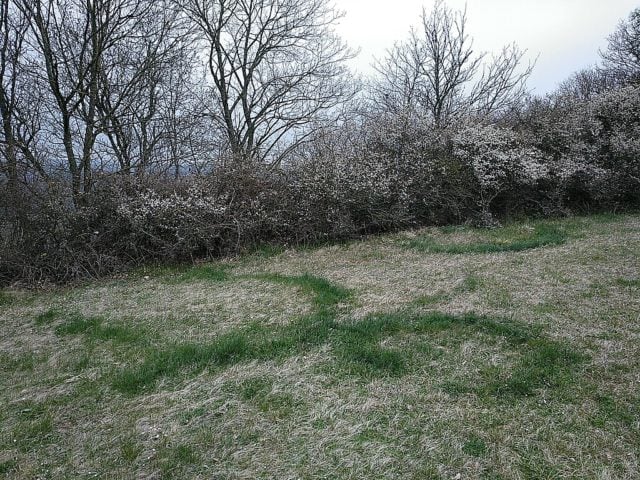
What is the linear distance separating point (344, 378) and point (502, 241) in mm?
5621

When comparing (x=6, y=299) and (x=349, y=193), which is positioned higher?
(x=349, y=193)

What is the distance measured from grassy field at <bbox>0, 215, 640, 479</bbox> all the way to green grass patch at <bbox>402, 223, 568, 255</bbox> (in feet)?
3.27

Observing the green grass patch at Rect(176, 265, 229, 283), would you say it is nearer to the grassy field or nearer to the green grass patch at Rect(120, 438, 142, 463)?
the grassy field

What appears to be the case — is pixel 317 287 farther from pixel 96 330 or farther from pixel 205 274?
pixel 96 330

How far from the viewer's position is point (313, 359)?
3812 mm

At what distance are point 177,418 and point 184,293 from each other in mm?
3479

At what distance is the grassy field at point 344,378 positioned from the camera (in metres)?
2.57

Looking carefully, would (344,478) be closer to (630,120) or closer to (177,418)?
(177,418)

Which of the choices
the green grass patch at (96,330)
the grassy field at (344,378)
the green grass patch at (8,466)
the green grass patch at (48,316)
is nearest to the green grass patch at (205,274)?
the grassy field at (344,378)

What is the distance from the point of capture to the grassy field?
8.45 feet

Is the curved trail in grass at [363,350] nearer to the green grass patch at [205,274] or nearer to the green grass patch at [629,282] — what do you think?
the green grass patch at [629,282]

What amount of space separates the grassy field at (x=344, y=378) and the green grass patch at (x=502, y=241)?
996 mm

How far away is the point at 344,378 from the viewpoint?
346 cm

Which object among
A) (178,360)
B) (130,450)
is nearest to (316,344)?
(178,360)
